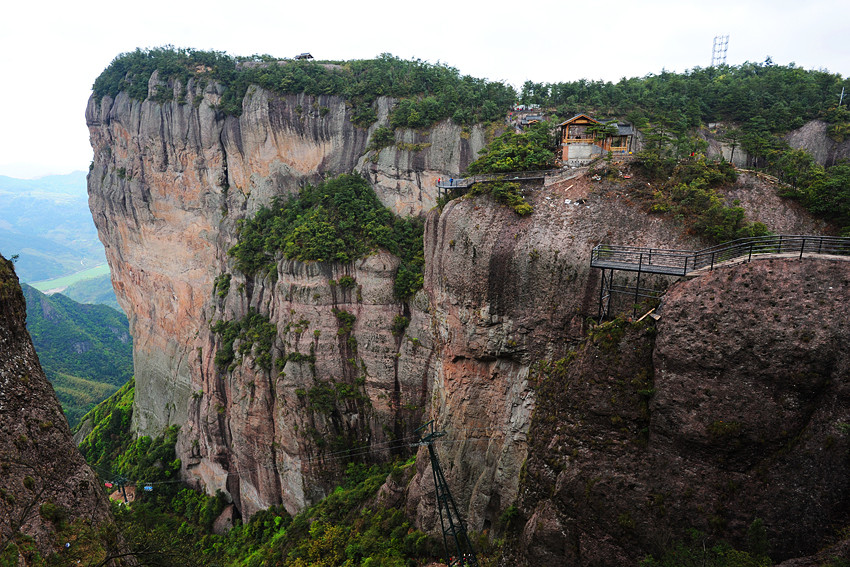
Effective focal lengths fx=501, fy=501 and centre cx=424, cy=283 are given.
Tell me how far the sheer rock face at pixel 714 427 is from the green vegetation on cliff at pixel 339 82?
79.4ft

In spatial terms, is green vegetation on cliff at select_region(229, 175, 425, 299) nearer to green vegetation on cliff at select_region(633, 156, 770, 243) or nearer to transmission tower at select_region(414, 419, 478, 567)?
transmission tower at select_region(414, 419, 478, 567)

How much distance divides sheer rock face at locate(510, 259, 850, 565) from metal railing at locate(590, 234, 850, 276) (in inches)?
58.5

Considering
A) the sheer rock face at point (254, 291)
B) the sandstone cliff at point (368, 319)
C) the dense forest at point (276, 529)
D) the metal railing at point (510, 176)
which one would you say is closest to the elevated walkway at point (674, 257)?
the sandstone cliff at point (368, 319)

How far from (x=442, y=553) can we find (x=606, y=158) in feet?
56.9

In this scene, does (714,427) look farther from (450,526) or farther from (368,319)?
(368,319)

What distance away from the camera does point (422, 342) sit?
2997 cm

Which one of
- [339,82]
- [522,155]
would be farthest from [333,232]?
[522,155]

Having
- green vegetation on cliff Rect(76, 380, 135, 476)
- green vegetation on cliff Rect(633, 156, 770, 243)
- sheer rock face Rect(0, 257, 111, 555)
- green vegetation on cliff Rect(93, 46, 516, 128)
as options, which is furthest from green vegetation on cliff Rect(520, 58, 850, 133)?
green vegetation on cliff Rect(76, 380, 135, 476)

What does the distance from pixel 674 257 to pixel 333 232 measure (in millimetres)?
22030

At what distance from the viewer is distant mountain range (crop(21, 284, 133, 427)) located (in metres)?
63.7

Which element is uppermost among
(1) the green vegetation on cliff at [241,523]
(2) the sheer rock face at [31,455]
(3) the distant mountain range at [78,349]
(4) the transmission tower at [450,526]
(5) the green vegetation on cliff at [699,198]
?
(5) the green vegetation on cliff at [699,198]

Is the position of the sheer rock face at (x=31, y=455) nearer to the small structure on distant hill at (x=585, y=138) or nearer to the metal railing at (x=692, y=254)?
the metal railing at (x=692, y=254)

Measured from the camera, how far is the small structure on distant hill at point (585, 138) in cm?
2202

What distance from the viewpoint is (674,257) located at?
53.1 ft
